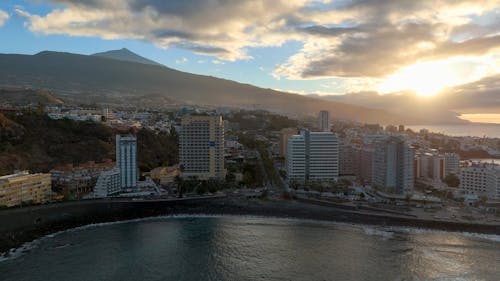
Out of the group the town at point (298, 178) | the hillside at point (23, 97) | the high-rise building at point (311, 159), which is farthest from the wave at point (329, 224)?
the hillside at point (23, 97)

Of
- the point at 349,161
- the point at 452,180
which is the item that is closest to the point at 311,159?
the point at 349,161

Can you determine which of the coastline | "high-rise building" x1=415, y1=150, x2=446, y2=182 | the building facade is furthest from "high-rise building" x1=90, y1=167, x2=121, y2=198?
"high-rise building" x1=415, y1=150, x2=446, y2=182

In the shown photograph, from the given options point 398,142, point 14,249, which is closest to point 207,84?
point 398,142

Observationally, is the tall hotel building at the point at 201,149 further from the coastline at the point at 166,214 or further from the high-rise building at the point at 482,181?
the high-rise building at the point at 482,181

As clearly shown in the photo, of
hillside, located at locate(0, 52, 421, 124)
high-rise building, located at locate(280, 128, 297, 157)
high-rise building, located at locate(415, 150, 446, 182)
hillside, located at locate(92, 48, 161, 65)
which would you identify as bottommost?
high-rise building, located at locate(415, 150, 446, 182)

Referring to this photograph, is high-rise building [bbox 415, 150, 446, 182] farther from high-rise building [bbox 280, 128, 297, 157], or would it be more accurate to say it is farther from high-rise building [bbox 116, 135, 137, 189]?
high-rise building [bbox 116, 135, 137, 189]

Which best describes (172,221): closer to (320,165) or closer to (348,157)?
(320,165)
